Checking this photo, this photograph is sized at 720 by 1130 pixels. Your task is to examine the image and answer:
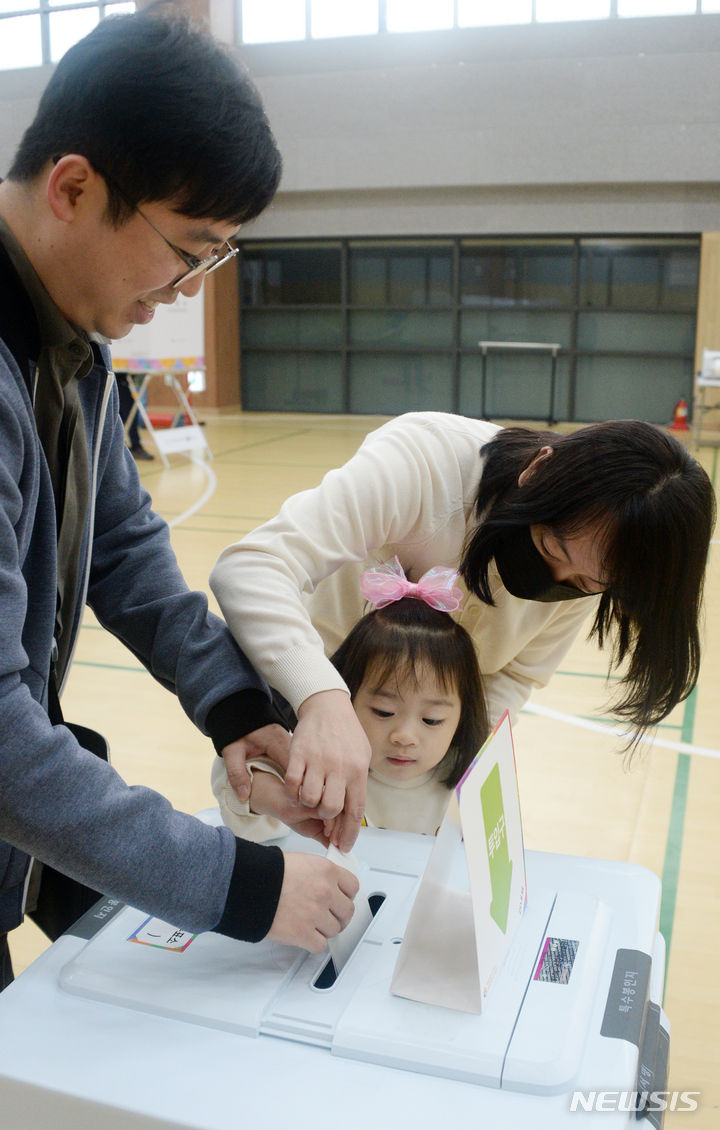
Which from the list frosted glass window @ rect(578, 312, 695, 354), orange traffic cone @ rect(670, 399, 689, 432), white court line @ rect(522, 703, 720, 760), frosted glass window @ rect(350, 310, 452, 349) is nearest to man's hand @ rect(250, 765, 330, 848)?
white court line @ rect(522, 703, 720, 760)

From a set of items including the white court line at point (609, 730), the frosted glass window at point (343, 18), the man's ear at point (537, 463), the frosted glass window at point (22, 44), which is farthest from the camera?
the frosted glass window at point (22, 44)

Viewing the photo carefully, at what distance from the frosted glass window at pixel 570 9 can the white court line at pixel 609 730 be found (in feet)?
25.3

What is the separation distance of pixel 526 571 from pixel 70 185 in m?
0.72

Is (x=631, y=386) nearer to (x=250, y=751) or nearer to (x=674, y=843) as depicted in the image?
(x=674, y=843)

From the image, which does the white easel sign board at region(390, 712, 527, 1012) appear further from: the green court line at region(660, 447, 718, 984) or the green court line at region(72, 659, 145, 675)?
the green court line at region(72, 659, 145, 675)

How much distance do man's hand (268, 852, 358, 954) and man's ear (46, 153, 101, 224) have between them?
0.49 m

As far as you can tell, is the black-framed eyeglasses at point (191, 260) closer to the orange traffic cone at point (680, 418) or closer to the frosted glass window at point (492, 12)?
the orange traffic cone at point (680, 418)

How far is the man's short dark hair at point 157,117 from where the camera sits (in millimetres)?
669

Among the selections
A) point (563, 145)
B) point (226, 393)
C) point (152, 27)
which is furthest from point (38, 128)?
point (226, 393)

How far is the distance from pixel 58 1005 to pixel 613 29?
9.27 meters

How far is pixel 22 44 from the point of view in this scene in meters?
9.89

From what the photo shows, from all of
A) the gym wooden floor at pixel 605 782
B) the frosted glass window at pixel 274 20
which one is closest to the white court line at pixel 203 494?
the gym wooden floor at pixel 605 782

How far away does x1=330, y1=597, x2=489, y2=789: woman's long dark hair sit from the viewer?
53.8 inches

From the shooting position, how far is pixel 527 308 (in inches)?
370
